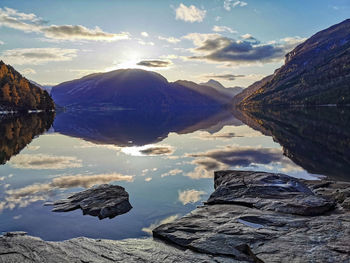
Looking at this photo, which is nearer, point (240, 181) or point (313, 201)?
point (313, 201)

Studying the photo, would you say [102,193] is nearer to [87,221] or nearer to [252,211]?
[87,221]

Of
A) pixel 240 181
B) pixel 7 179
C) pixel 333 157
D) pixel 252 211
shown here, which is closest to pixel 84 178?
pixel 7 179

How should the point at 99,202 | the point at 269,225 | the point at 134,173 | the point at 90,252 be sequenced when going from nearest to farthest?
the point at 90,252 → the point at 269,225 → the point at 99,202 → the point at 134,173

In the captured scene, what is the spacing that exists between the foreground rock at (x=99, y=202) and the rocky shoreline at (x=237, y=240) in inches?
177

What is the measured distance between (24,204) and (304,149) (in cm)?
3944

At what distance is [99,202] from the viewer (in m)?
19.8

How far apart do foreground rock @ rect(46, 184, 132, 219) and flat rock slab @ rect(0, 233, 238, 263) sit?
5.15 m

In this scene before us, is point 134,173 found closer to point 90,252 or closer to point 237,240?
point 90,252

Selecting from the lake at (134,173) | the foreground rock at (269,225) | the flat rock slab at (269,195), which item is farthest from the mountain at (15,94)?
the foreground rock at (269,225)

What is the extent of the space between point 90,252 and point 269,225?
869cm

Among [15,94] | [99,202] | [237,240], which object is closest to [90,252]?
[237,240]

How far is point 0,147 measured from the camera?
43.9 metres

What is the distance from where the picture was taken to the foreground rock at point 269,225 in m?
11.0

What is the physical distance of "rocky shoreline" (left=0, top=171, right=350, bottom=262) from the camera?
1103 cm
